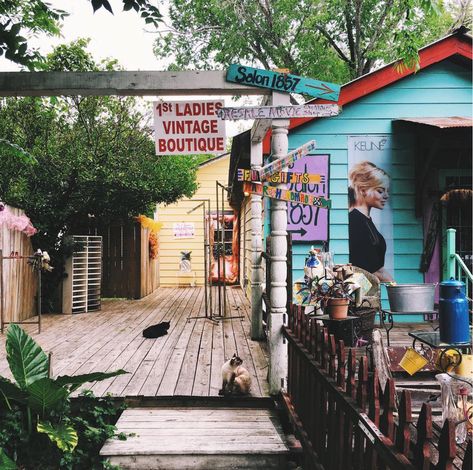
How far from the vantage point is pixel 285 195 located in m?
3.82

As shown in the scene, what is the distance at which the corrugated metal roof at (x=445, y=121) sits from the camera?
21.2 feet

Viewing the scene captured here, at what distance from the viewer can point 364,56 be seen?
16.8 metres

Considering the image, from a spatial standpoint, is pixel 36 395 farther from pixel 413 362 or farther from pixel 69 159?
pixel 69 159

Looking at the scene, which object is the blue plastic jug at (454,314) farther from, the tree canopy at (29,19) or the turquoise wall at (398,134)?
the turquoise wall at (398,134)

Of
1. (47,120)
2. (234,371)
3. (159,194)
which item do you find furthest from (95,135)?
(234,371)

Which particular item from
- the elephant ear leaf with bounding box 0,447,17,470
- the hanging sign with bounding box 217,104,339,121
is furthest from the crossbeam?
the elephant ear leaf with bounding box 0,447,17,470

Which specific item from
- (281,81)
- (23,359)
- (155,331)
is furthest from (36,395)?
(155,331)

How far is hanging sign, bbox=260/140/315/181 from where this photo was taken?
3.74m

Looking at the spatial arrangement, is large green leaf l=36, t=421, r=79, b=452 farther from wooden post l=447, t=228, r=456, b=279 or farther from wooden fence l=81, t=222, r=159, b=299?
wooden fence l=81, t=222, r=159, b=299

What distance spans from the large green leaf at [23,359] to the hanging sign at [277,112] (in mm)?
2114

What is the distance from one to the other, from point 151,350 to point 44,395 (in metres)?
2.47

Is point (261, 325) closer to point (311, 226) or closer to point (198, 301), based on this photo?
point (311, 226)

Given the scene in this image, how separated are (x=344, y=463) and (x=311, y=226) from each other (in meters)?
5.42

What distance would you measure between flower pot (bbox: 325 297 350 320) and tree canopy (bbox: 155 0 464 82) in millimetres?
11268
